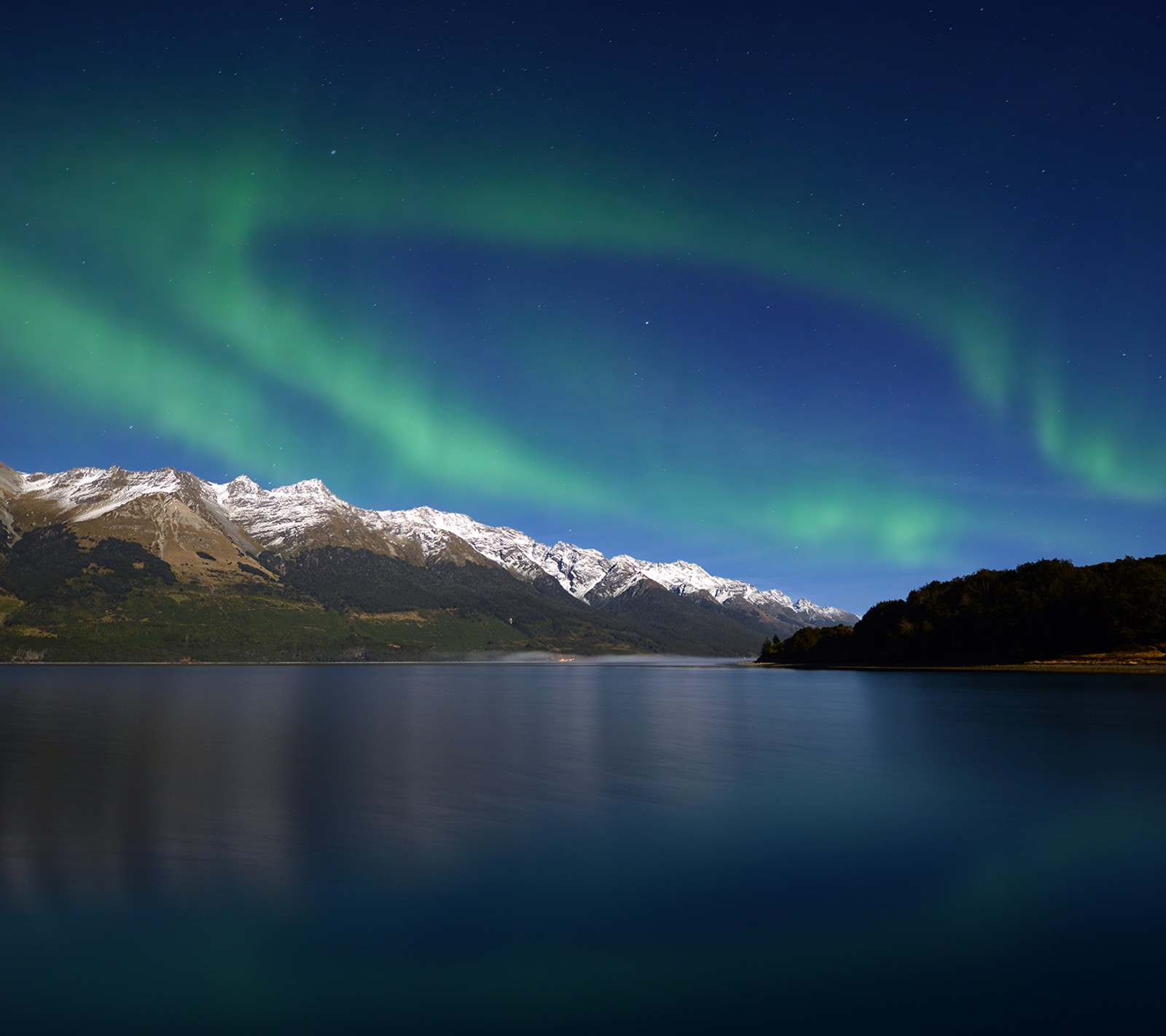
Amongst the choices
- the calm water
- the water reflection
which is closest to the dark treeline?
the water reflection

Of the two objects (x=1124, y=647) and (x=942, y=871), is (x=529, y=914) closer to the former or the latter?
(x=942, y=871)

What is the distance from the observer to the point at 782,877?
2308 centimetres

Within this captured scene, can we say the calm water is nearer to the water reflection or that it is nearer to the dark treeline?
the water reflection

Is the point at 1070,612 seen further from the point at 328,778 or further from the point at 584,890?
the point at 584,890

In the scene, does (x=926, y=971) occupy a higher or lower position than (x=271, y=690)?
higher

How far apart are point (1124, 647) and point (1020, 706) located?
337ft

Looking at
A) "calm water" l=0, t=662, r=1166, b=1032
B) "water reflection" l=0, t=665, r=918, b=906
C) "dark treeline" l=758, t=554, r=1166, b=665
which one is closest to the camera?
"calm water" l=0, t=662, r=1166, b=1032

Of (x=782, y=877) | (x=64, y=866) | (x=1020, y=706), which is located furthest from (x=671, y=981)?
(x=1020, y=706)

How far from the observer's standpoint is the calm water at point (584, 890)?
47.4ft

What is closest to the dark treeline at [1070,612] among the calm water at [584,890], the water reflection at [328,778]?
the water reflection at [328,778]

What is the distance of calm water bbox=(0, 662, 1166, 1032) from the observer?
14.5 metres

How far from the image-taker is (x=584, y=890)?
2170 cm

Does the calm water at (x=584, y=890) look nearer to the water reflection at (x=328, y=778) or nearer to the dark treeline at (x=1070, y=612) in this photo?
Result: the water reflection at (x=328, y=778)

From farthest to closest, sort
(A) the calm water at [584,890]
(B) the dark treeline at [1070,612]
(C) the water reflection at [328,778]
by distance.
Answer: (B) the dark treeline at [1070,612] < (C) the water reflection at [328,778] < (A) the calm water at [584,890]
